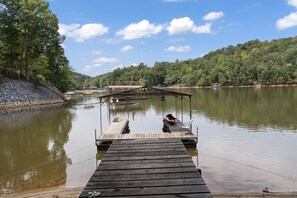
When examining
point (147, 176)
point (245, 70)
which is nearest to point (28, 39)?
point (147, 176)

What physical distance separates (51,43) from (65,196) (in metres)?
53.2

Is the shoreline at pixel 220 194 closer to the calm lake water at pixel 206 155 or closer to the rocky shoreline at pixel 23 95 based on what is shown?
the calm lake water at pixel 206 155

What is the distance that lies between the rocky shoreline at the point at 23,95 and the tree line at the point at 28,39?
3.31 metres

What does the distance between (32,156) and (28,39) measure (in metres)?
42.7

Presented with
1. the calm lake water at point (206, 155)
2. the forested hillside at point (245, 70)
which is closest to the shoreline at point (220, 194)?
the calm lake water at point (206, 155)

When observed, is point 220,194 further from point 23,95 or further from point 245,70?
point 245,70

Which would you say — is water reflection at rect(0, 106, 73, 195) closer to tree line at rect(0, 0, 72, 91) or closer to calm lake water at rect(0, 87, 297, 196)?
calm lake water at rect(0, 87, 297, 196)

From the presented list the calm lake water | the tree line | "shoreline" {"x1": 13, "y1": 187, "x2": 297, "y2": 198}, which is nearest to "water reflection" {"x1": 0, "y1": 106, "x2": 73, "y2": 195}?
the calm lake water

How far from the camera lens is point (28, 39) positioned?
55250 millimetres

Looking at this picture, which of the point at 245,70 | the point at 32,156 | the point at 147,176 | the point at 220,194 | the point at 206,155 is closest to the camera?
the point at 147,176

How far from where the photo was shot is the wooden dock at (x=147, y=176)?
6.79m

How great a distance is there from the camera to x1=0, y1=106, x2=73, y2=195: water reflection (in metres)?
12.9

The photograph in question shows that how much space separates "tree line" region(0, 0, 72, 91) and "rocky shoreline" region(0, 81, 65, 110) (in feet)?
10.9

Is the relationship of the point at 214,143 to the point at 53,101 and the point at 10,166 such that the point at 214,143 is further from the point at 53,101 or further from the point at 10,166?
the point at 53,101
